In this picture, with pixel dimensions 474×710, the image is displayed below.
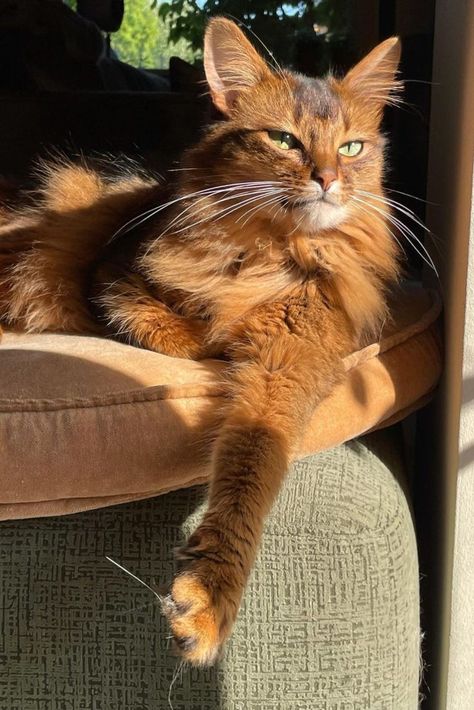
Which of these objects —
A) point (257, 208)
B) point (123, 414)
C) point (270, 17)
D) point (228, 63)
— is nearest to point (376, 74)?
point (228, 63)

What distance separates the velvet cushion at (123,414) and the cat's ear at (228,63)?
51 centimetres

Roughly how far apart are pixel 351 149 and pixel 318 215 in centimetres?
18

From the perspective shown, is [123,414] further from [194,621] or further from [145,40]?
[145,40]

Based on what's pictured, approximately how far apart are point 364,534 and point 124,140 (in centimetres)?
176

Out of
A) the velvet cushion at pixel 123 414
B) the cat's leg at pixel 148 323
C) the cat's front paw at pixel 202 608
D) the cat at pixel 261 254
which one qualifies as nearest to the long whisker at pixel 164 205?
the cat at pixel 261 254

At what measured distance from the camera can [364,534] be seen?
44.3 inches

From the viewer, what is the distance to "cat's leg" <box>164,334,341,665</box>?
944mm

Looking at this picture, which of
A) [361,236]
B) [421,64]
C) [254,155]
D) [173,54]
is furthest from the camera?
[173,54]

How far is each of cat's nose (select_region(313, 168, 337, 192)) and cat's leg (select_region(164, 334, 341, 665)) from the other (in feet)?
0.87

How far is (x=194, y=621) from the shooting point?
93 cm

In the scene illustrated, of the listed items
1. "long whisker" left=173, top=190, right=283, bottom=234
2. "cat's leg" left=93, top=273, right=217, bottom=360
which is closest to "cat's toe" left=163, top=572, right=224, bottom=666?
"cat's leg" left=93, top=273, right=217, bottom=360

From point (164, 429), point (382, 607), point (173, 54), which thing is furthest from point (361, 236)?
point (173, 54)

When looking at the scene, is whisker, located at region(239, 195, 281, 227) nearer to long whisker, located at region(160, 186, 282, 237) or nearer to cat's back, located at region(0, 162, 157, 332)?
long whisker, located at region(160, 186, 282, 237)

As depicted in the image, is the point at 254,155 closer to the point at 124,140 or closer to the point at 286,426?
the point at 286,426
